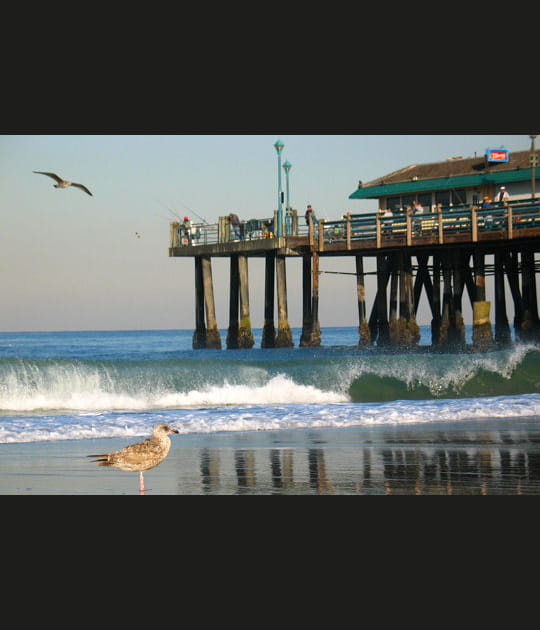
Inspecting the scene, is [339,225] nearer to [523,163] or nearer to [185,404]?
[523,163]

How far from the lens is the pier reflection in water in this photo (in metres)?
10.4

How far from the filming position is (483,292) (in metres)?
30.1

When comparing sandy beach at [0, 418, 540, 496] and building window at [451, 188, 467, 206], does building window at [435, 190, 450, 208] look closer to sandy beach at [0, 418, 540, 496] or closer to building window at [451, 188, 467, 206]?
building window at [451, 188, 467, 206]

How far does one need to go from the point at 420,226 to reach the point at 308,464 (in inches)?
757

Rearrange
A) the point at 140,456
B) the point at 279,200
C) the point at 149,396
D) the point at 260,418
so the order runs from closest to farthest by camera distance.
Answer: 1. the point at 140,456
2. the point at 260,418
3. the point at 149,396
4. the point at 279,200

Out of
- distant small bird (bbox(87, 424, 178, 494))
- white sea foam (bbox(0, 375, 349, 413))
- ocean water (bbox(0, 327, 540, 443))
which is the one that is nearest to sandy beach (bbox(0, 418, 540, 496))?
distant small bird (bbox(87, 424, 178, 494))

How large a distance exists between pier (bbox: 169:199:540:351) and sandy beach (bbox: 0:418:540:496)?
14743 millimetres

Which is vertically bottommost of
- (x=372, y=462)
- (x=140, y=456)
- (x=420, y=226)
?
(x=372, y=462)

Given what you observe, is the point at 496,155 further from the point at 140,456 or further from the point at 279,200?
the point at 140,456

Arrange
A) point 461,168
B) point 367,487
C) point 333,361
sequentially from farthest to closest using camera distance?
1. point 461,168
2. point 333,361
3. point 367,487

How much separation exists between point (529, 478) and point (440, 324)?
23350 mm

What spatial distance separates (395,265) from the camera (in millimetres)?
33250

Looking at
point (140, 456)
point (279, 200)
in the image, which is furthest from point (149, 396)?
point (279, 200)

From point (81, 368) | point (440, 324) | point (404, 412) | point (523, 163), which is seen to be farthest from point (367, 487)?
point (523, 163)
